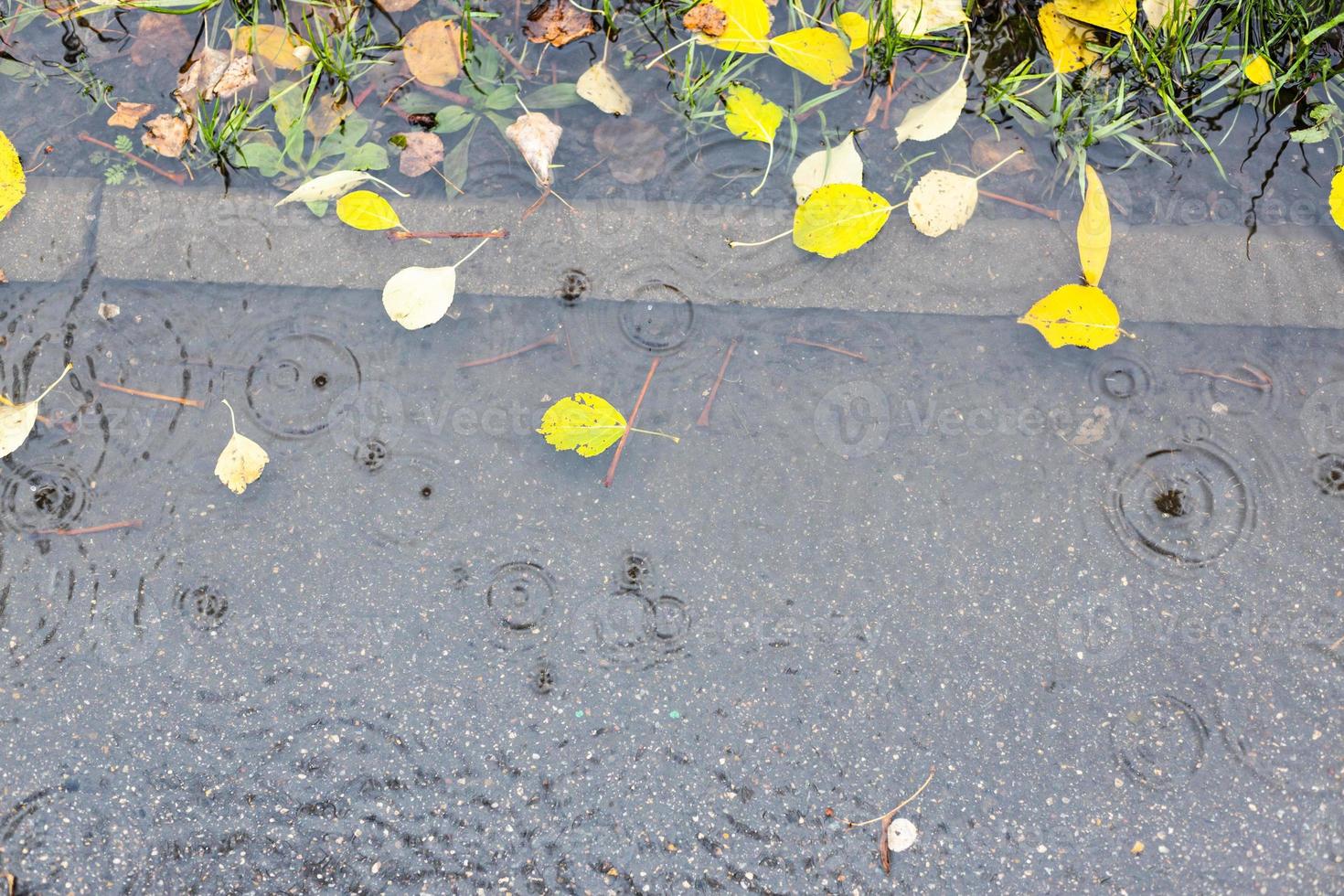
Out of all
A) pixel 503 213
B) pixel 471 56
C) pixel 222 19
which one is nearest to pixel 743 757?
pixel 503 213

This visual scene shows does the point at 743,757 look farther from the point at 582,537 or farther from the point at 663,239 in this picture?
the point at 663,239

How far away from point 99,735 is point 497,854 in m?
0.93

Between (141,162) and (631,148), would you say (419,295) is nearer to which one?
(631,148)

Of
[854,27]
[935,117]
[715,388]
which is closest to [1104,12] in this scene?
[935,117]

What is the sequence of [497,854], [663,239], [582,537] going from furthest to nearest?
1. [663,239]
2. [582,537]
3. [497,854]

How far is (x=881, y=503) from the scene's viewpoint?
2.03m

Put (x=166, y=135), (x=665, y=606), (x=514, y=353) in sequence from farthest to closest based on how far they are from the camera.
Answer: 1. (x=166, y=135)
2. (x=514, y=353)
3. (x=665, y=606)

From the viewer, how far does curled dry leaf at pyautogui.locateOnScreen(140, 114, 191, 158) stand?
2199 mm

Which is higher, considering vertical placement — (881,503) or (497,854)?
(881,503)

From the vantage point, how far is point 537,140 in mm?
2145

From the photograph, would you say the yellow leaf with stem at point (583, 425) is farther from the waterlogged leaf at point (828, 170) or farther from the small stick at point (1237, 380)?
the small stick at point (1237, 380)

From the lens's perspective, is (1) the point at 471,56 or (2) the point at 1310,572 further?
(1) the point at 471,56

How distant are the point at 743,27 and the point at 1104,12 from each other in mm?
902

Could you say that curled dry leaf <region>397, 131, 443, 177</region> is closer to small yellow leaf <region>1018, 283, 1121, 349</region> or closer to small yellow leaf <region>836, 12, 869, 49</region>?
small yellow leaf <region>836, 12, 869, 49</region>
